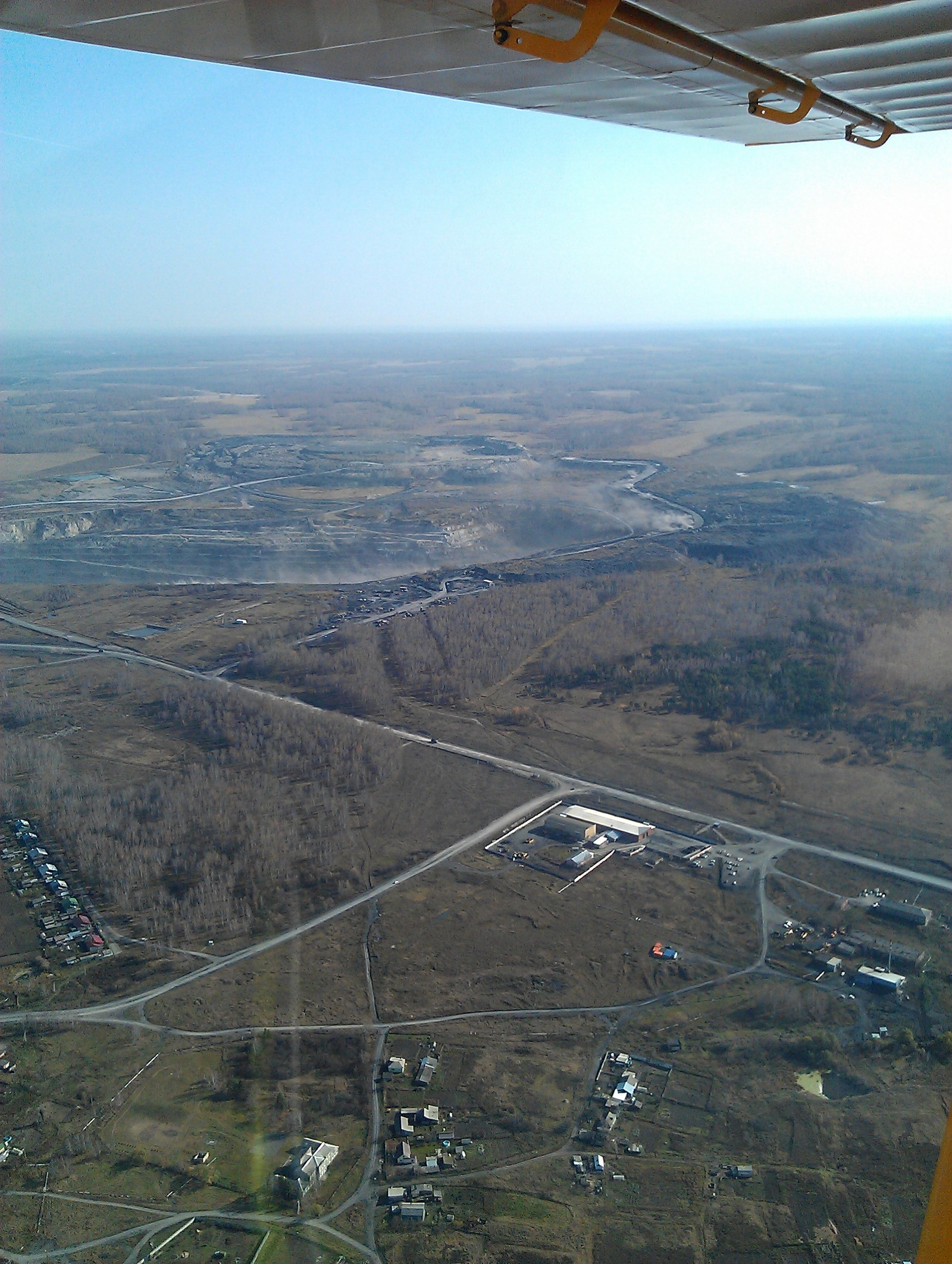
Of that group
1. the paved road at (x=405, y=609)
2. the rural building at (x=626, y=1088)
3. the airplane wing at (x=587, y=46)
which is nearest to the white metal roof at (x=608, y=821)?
the rural building at (x=626, y=1088)

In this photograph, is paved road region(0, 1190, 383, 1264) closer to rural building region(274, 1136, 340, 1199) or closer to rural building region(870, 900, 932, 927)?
rural building region(274, 1136, 340, 1199)

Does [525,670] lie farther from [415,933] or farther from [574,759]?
[415,933]

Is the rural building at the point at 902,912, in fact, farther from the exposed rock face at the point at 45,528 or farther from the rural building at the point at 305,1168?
the exposed rock face at the point at 45,528

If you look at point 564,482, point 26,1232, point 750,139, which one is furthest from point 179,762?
point 564,482

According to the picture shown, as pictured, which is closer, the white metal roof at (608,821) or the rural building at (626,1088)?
the rural building at (626,1088)

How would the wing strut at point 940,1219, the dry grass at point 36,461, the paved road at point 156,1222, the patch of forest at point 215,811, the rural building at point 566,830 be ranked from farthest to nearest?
the dry grass at point 36,461 < the rural building at point 566,830 < the patch of forest at point 215,811 < the paved road at point 156,1222 < the wing strut at point 940,1219

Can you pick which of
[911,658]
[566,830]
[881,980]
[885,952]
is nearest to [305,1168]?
[881,980]

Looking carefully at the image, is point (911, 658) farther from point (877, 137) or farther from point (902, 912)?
point (877, 137)
